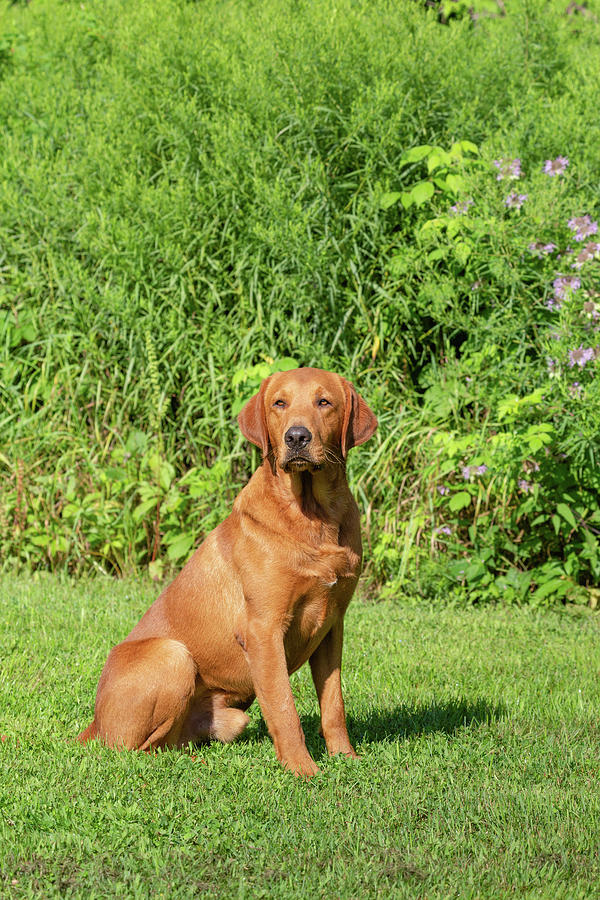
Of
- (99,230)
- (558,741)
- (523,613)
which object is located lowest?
(523,613)

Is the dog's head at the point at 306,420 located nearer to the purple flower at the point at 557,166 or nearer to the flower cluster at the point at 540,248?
the flower cluster at the point at 540,248

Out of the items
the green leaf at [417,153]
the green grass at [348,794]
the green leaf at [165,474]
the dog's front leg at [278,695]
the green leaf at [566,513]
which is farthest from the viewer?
the green leaf at [165,474]

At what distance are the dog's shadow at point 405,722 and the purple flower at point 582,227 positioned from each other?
2.93 meters

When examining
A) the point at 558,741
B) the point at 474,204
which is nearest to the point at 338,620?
the point at 558,741

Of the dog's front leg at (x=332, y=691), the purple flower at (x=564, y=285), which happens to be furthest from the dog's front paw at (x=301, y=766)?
the purple flower at (x=564, y=285)

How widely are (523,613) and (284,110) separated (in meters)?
3.89

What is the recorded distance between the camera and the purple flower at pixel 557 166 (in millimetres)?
6633

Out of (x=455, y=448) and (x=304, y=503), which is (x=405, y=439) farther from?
(x=304, y=503)

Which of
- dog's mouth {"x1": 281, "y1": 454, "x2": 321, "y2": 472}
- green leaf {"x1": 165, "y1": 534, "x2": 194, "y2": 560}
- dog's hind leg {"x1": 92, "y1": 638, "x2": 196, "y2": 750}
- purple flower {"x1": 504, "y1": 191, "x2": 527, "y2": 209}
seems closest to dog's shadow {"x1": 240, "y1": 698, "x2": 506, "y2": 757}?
dog's hind leg {"x1": 92, "y1": 638, "x2": 196, "y2": 750}

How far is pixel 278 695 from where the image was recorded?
3.81 m

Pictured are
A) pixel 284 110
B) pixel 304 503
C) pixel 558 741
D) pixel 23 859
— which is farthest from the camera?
pixel 284 110

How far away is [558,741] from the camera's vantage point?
4.35 meters

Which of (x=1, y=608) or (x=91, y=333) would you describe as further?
(x=91, y=333)

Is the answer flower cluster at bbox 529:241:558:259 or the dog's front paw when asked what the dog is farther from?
flower cluster at bbox 529:241:558:259
